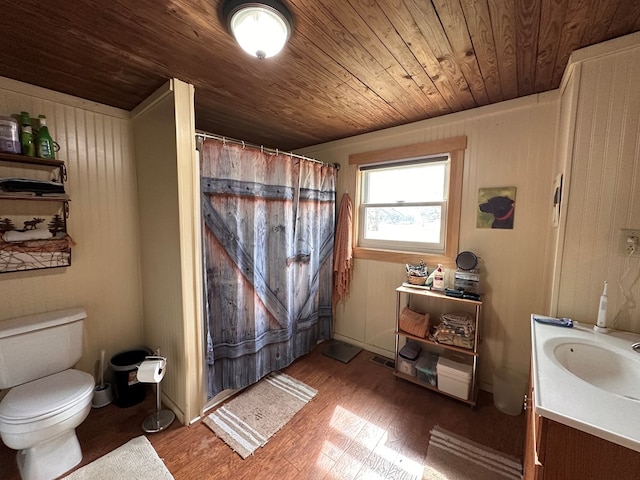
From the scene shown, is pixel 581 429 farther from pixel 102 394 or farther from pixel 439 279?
pixel 102 394

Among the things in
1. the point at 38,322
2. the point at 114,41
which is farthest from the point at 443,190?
the point at 38,322

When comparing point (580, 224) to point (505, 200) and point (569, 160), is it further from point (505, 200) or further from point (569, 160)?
point (505, 200)

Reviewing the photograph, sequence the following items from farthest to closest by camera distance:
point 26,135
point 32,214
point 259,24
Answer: point 32,214 < point 26,135 < point 259,24

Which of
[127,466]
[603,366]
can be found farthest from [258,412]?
[603,366]

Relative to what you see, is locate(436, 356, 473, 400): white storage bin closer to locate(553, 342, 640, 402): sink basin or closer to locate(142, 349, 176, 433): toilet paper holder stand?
locate(553, 342, 640, 402): sink basin

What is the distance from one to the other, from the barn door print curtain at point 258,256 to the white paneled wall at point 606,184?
185 centimetres

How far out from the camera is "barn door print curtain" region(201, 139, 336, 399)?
5.92 ft

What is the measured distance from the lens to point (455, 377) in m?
1.89

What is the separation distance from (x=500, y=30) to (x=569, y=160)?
763 millimetres

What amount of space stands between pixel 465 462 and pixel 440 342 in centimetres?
72

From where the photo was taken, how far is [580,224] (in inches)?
52.0

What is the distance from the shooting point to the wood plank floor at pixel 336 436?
1.41 meters

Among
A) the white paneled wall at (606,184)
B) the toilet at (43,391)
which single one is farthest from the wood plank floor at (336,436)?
the white paneled wall at (606,184)

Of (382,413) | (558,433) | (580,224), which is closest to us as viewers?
(558,433)
